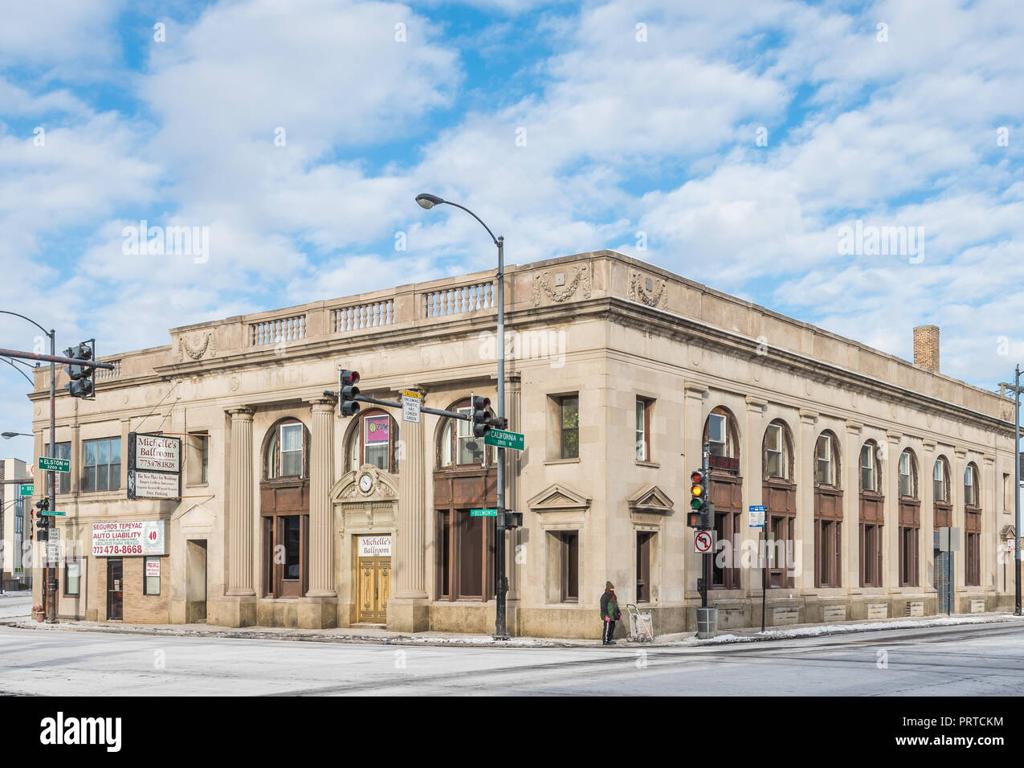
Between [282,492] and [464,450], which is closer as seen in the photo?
[464,450]

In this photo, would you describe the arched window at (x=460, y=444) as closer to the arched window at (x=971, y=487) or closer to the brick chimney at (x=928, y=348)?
the brick chimney at (x=928, y=348)

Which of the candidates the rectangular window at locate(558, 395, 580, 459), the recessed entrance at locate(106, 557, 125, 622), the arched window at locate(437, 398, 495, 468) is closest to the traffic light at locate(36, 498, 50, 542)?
the recessed entrance at locate(106, 557, 125, 622)

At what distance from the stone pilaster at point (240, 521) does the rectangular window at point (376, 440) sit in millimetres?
5294

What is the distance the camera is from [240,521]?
42.5 m

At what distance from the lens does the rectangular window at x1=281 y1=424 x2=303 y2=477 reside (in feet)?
137

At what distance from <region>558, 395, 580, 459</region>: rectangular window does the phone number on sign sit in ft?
63.9

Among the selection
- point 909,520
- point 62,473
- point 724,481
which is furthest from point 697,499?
point 62,473

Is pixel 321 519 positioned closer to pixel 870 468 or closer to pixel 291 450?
pixel 291 450

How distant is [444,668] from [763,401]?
69.2 feet

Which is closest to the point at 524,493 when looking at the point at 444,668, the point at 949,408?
the point at 444,668

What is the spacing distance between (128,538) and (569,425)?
67.4ft

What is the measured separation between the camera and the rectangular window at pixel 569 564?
34.7m

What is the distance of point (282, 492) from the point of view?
138 feet
